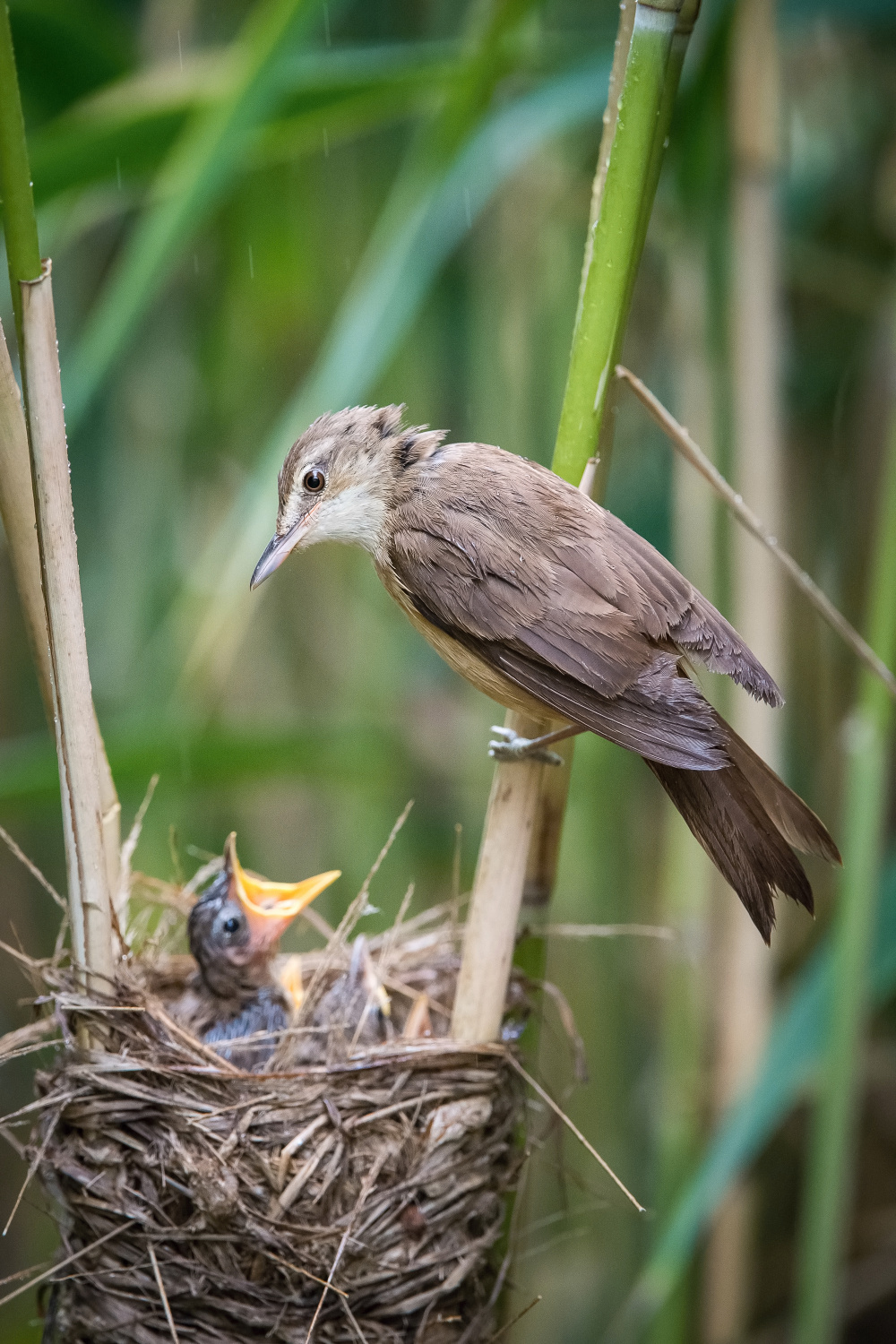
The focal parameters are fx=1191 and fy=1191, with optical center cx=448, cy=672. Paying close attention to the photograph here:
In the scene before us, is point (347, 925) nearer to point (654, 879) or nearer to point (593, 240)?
point (593, 240)

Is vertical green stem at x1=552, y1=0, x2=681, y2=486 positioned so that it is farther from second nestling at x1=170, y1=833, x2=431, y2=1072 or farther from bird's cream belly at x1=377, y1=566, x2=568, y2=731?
second nestling at x1=170, y1=833, x2=431, y2=1072

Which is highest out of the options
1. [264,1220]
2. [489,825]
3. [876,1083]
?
[489,825]

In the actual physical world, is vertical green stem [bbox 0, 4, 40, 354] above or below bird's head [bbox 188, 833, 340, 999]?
above

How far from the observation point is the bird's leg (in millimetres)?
1085

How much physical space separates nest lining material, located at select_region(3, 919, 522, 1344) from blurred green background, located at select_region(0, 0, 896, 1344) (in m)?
0.67

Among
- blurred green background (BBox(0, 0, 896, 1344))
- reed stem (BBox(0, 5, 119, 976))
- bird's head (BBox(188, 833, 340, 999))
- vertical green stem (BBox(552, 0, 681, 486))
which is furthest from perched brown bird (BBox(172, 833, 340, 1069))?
vertical green stem (BBox(552, 0, 681, 486))

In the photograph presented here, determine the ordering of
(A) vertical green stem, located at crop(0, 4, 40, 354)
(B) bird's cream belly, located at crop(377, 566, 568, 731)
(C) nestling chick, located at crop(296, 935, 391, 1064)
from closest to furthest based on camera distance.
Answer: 1. (A) vertical green stem, located at crop(0, 4, 40, 354)
2. (B) bird's cream belly, located at crop(377, 566, 568, 731)
3. (C) nestling chick, located at crop(296, 935, 391, 1064)

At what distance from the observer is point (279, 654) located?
9.94 ft

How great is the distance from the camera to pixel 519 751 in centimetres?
109

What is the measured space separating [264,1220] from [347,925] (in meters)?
0.47

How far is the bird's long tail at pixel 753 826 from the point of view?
92 cm

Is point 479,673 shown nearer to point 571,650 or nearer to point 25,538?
point 571,650

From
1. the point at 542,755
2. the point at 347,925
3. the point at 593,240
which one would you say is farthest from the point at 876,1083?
the point at 593,240

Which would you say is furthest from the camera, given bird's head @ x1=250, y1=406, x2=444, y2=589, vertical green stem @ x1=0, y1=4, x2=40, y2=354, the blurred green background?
the blurred green background
